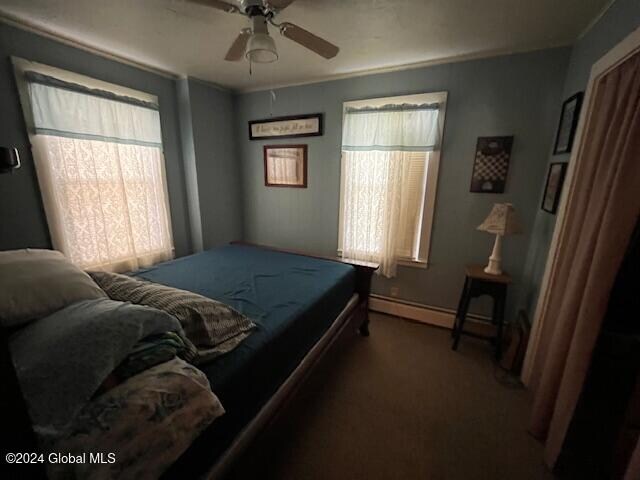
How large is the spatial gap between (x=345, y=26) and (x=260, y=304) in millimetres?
1900

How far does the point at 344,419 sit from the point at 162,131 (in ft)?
9.90

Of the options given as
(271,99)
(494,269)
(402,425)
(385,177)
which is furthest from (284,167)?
(402,425)

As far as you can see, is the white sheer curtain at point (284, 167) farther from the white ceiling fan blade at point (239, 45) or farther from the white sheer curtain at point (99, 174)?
the white ceiling fan blade at point (239, 45)

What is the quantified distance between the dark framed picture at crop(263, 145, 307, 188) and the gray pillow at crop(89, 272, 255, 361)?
2.08 meters

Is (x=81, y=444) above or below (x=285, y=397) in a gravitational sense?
above

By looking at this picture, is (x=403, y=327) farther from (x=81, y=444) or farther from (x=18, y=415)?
(x=18, y=415)

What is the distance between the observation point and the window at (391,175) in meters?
2.44

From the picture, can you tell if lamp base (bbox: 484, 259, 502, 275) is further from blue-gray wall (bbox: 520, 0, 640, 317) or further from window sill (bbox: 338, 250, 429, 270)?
window sill (bbox: 338, 250, 429, 270)

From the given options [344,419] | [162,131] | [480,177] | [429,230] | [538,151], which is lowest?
[344,419]

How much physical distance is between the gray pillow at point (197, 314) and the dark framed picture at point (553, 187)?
210 cm

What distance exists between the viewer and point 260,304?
162 centimetres

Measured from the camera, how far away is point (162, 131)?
8.99 ft

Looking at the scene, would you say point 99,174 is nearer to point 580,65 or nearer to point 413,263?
point 413,263

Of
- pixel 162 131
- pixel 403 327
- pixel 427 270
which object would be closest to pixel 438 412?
pixel 403 327
